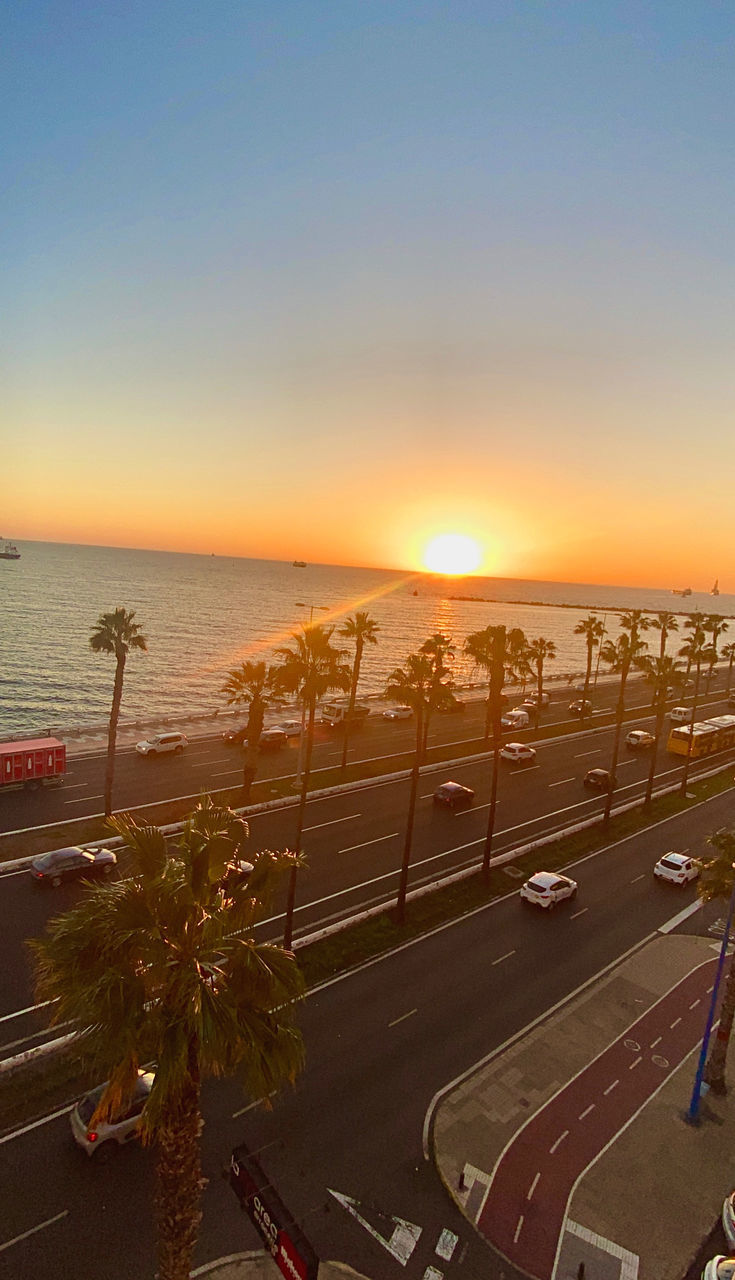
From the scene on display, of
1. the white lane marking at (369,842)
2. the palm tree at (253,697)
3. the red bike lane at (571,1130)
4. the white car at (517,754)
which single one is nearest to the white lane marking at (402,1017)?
the red bike lane at (571,1130)

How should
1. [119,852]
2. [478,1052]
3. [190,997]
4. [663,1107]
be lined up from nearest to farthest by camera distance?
1. [190,997]
2. [663,1107]
3. [478,1052]
4. [119,852]

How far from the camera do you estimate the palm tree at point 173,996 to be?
10.3 meters

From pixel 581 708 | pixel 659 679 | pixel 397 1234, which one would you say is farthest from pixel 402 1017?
pixel 581 708

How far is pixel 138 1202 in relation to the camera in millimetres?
16641

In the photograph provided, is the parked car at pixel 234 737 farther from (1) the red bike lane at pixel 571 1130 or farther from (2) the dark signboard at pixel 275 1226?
(2) the dark signboard at pixel 275 1226

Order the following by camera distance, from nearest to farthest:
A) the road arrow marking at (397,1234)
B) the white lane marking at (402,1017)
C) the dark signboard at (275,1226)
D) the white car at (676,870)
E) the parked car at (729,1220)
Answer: the dark signboard at (275,1226) → the road arrow marking at (397,1234) → the parked car at (729,1220) → the white lane marking at (402,1017) → the white car at (676,870)

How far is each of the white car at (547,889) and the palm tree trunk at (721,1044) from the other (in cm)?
1123

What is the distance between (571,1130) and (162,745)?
41892 mm

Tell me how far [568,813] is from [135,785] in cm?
3126

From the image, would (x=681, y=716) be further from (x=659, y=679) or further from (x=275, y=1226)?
(x=275, y=1226)

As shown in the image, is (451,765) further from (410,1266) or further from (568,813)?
(410,1266)

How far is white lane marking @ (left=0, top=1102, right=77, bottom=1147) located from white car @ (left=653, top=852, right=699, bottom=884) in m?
31.4

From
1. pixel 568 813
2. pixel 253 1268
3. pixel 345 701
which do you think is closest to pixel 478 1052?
pixel 253 1268

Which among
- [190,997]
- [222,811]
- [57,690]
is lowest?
[57,690]
